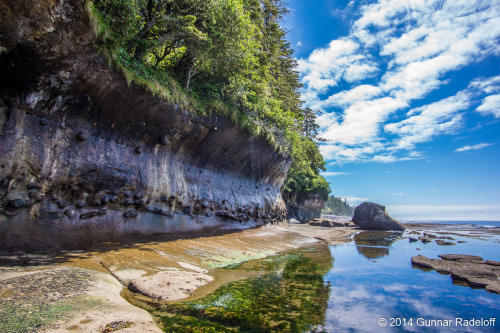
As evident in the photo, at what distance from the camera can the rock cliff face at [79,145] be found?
654cm

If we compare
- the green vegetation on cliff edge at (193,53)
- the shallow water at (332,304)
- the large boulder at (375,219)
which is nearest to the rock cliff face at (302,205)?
the large boulder at (375,219)

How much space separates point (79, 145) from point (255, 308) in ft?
25.8

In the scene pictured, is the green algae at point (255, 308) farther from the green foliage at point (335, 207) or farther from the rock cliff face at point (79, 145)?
the green foliage at point (335, 207)

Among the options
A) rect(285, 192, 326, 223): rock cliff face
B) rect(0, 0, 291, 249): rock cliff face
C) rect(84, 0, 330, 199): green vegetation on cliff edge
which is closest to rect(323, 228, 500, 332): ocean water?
rect(0, 0, 291, 249): rock cliff face

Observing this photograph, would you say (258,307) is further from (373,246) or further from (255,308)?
(373,246)

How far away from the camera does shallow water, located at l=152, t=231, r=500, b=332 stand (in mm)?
4078

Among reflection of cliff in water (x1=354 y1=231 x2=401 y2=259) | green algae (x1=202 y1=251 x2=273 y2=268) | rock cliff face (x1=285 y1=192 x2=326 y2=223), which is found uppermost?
rock cliff face (x1=285 y1=192 x2=326 y2=223)

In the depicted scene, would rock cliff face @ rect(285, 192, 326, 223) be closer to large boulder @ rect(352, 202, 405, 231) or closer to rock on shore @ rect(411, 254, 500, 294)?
large boulder @ rect(352, 202, 405, 231)

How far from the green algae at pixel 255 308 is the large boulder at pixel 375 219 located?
30297 millimetres

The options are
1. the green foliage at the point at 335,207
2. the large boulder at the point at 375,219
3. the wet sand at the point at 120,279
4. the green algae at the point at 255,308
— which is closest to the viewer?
the wet sand at the point at 120,279

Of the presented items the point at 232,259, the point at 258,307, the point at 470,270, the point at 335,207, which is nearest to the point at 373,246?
the point at 470,270

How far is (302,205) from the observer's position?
38062 millimetres

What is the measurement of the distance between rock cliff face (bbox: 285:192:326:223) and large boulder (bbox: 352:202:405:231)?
7441mm

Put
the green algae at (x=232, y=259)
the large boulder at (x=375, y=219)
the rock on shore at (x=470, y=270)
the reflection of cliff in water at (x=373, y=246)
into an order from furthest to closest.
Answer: the large boulder at (x=375, y=219)
the reflection of cliff in water at (x=373, y=246)
the green algae at (x=232, y=259)
the rock on shore at (x=470, y=270)
